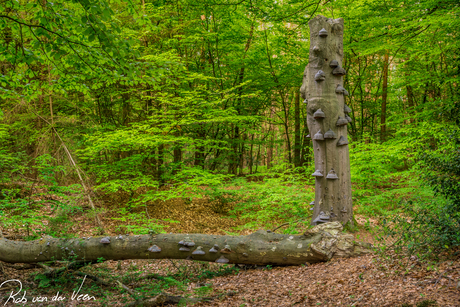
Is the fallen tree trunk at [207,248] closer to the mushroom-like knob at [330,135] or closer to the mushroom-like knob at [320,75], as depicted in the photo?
the mushroom-like knob at [330,135]

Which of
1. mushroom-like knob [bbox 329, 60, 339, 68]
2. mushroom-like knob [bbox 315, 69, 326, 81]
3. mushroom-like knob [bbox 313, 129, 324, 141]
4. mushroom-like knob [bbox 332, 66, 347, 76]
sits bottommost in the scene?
mushroom-like knob [bbox 313, 129, 324, 141]

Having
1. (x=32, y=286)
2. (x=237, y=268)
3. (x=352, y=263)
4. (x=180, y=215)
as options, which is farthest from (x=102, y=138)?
(x=352, y=263)

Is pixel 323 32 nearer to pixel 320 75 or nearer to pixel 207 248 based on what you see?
pixel 320 75

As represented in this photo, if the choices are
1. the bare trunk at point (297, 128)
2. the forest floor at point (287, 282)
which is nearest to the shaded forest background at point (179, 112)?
the bare trunk at point (297, 128)

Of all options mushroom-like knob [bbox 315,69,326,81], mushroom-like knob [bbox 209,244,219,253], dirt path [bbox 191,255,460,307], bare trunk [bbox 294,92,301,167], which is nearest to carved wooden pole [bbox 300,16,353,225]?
mushroom-like knob [bbox 315,69,326,81]

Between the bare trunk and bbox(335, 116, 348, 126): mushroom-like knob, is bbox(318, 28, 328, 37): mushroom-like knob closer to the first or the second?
bbox(335, 116, 348, 126): mushroom-like knob

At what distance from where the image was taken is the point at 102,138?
25.3 ft

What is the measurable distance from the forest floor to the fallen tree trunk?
19 cm

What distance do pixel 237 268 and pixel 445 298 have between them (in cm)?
285

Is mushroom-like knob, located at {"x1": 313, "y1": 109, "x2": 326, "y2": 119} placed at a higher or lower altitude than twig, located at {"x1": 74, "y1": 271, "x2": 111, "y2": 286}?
higher

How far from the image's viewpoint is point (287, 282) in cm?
348

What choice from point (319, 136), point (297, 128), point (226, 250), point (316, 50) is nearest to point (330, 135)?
point (319, 136)

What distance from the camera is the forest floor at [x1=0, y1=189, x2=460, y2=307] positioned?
8.11 ft

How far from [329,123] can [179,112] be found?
522 cm
